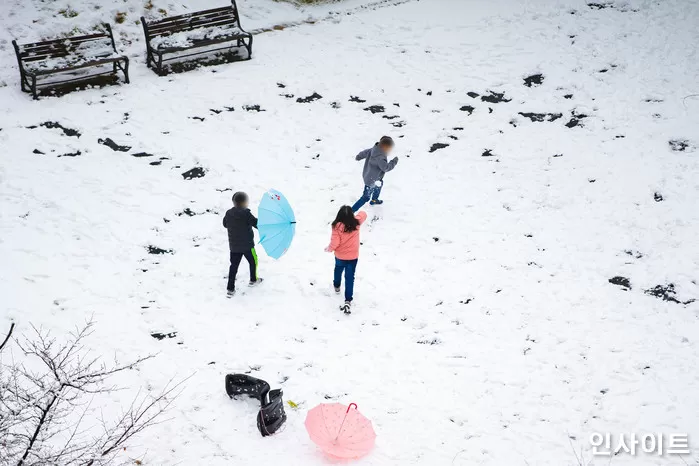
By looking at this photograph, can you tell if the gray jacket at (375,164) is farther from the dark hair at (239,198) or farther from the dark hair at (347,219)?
the dark hair at (239,198)

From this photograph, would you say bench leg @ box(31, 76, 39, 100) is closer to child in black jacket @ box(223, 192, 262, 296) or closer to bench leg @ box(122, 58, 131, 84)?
bench leg @ box(122, 58, 131, 84)

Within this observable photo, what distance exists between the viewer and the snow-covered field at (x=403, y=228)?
688cm

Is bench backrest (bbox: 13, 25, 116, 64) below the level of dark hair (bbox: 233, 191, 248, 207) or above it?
above

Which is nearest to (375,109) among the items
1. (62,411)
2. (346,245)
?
(346,245)

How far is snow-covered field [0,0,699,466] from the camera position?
6.88 m

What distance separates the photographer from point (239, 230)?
25.4 feet

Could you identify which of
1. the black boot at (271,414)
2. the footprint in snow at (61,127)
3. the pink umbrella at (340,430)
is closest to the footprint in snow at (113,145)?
the footprint in snow at (61,127)

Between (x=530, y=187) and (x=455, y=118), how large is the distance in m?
2.48

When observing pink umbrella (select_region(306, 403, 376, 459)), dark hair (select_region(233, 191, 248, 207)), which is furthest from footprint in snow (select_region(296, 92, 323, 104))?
pink umbrella (select_region(306, 403, 376, 459))

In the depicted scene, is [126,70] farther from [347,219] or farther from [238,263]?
[347,219]

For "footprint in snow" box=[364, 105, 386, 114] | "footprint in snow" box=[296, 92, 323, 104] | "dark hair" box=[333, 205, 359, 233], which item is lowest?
"dark hair" box=[333, 205, 359, 233]

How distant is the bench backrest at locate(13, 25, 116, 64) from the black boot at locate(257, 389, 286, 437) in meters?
8.97

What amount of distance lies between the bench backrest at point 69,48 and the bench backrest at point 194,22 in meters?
0.96

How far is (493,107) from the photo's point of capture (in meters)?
12.2
